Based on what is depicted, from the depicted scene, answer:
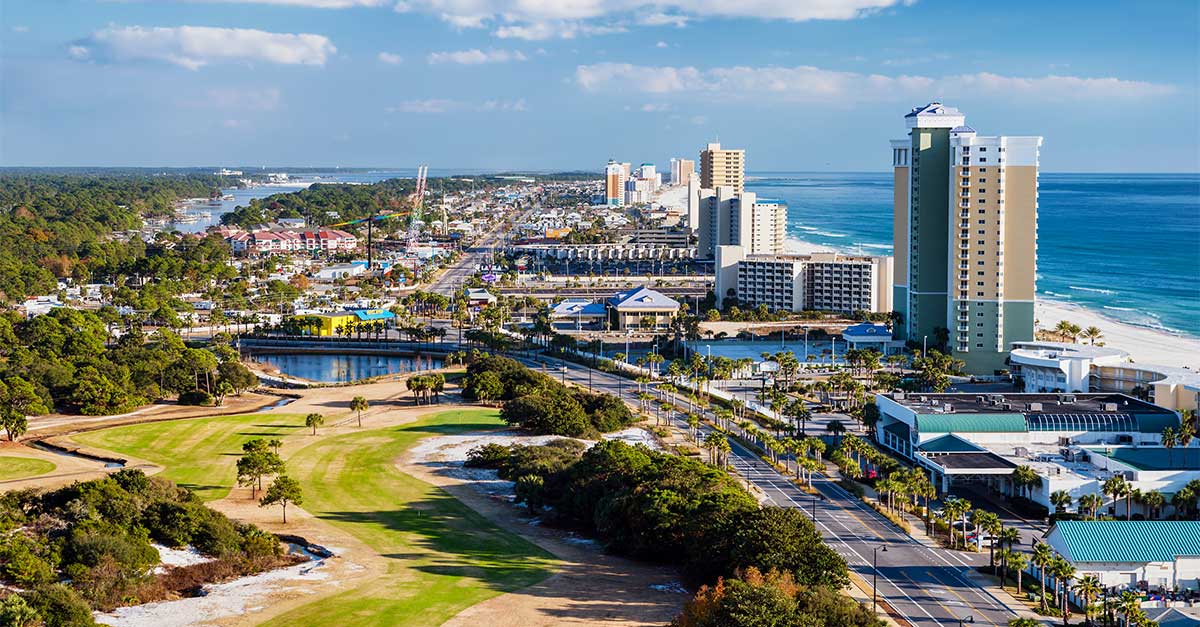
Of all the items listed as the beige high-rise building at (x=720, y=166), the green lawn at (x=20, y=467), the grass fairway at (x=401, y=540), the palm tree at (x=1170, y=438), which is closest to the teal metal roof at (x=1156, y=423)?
the palm tree at (x=1170, y=438)

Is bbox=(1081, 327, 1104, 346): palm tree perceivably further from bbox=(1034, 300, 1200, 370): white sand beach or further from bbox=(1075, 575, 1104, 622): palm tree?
bbox=(1075, 575, 1104, 622): palm tree

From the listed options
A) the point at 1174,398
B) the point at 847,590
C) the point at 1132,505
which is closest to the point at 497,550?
the point at 847,590

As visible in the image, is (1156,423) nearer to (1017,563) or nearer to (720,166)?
(1017,563)

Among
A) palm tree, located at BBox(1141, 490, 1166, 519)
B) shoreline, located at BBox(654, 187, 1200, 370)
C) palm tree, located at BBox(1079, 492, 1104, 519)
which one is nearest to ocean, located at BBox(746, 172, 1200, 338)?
shoreline, located at BBox(654, 187, 1200, 370)

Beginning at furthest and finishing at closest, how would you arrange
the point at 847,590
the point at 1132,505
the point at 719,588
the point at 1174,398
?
the point at 1174,398 < the point at 1132,505 < the point at 847,590 < the point at 719,588

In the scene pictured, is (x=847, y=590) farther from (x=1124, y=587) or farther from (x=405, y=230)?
(x=405, y=230)

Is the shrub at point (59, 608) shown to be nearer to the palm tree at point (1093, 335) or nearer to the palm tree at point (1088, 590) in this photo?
the palm tree at point (1088, 590)
